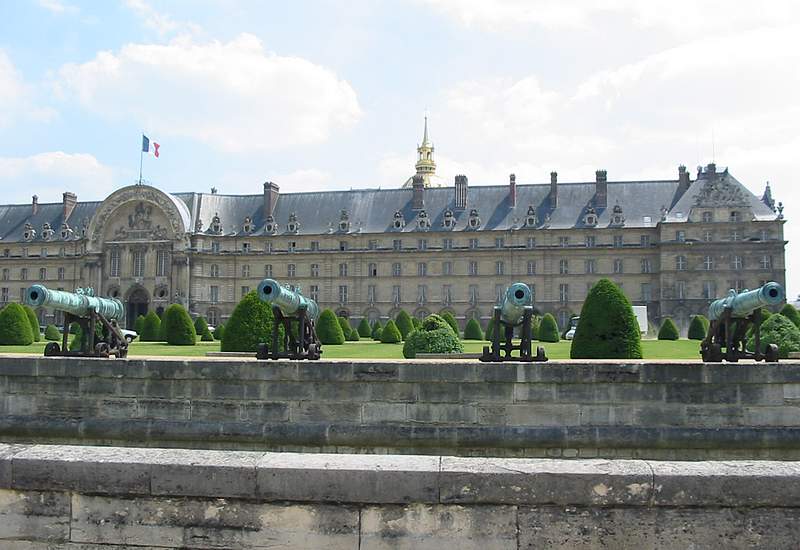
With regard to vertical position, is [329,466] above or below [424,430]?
above

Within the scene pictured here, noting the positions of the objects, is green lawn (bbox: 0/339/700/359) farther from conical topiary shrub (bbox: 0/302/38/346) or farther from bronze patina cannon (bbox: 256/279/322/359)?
bronze patina cannon (bbox: 256/279/322/359)

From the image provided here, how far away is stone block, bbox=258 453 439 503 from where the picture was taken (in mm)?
3746

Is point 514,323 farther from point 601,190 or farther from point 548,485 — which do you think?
point 601,190

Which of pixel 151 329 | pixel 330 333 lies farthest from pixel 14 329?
pixel 330 333

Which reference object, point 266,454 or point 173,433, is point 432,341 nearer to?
point 173,433

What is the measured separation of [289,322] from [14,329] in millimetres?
21154

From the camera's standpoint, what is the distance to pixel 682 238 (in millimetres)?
58562

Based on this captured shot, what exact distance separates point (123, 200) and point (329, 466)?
221 ft

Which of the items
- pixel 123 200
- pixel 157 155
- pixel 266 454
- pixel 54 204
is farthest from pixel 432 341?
pixel 54 204

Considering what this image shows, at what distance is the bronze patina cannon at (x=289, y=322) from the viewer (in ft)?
42.8

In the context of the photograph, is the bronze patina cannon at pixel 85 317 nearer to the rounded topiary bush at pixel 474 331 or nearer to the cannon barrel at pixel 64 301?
the cannon barrel at pixel 64 301

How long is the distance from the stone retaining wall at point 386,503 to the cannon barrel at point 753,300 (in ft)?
29.4

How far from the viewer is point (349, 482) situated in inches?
148

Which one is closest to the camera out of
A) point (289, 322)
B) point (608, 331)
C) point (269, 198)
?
point (289, 322)
